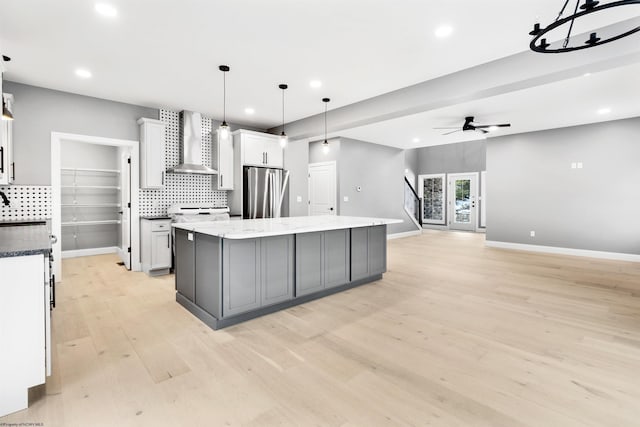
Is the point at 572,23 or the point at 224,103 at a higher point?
the point at 224,103

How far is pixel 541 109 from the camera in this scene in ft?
16.8

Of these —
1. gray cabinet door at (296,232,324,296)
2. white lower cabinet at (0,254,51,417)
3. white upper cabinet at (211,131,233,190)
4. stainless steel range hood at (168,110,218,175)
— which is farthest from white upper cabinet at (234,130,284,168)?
white lower cabinet at (0,254,51,417)

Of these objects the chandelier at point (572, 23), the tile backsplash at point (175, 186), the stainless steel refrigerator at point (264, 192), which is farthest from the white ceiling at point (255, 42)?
the stainless steel refrigerator at point (264, 192)

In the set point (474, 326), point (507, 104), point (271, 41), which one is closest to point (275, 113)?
point (271, 41)

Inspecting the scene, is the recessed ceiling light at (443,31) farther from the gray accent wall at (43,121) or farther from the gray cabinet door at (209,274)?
the gray accent wall at (43,121)

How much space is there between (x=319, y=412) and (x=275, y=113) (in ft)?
16.5

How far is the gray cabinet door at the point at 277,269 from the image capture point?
3.05 meters

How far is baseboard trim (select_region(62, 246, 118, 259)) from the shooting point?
5926mm

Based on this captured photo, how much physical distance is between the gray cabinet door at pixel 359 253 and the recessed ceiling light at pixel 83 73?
387 centimetres

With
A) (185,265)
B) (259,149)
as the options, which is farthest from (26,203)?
(259,149)

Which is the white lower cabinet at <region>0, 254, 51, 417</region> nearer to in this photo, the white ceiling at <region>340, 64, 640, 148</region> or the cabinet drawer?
the cabinet drawer

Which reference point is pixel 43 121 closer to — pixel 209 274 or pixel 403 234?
pixel 209 274

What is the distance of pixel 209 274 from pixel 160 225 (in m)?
2.52

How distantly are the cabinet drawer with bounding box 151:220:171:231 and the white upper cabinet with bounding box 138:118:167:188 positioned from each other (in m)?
0.62
